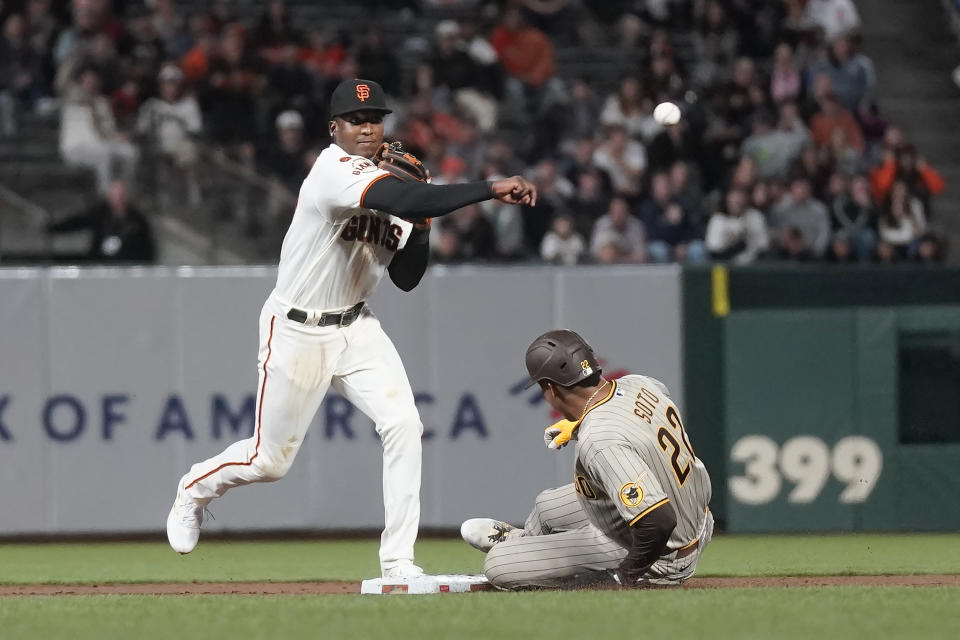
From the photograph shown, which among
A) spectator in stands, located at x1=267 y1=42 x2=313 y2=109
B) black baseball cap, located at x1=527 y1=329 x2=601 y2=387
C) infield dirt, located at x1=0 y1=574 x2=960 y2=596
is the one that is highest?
spectator in stands, located at x1=267 y1=42 x2=313 y2=109

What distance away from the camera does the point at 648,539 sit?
545cm

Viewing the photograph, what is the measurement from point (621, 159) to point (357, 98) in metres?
6.77

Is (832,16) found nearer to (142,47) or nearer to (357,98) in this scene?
(142,47)

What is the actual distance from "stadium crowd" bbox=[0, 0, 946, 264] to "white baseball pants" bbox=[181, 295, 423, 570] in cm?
471

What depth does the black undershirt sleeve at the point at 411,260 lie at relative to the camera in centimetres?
642

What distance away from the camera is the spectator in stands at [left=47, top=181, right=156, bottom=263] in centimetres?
1050

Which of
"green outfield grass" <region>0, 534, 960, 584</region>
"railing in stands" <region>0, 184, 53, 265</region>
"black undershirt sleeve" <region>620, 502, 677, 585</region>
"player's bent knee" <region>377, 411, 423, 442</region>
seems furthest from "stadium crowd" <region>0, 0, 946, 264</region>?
"black undershirt sleeve" <region>620, 502, 677, 585</region>

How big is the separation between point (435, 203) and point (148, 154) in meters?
5.75

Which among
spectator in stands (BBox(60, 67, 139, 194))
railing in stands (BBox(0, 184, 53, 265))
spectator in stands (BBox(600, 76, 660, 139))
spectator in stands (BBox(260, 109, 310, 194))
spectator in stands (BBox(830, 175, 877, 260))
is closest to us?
railing in stands (BBox(0, 184, 53, 265))

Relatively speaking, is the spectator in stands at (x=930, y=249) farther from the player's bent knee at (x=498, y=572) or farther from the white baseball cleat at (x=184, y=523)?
the white baseball cleat at (x=184, y=523)

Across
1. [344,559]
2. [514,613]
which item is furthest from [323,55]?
[514,613]

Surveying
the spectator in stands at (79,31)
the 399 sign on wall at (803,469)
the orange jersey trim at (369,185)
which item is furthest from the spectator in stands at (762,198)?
the orange jersey trim at (369,185)

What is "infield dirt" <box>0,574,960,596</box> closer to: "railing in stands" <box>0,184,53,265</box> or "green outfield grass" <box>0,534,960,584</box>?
"green outfield grass" <box>0,534,960,584</box>

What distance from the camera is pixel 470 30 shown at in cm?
1388
